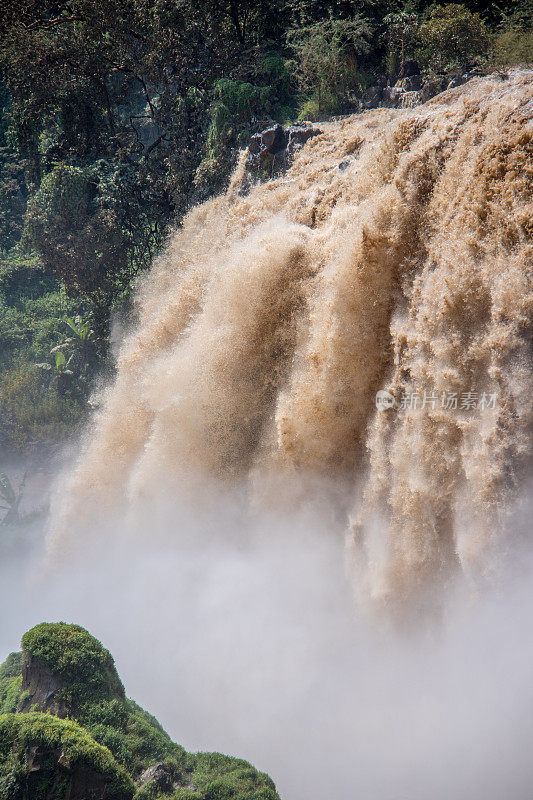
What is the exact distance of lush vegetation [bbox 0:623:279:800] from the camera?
6422 mm

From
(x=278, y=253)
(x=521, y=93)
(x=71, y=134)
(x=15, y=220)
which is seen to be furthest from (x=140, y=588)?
(x=15, y=220)

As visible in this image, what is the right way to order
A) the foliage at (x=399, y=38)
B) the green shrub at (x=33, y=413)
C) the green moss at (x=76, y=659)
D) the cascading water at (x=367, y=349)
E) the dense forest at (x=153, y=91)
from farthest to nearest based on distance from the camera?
the green shrub at (x=33, y=413) → the dense forest at (x=153, y=91) → the foliage at (x=399, y=38) → the green moss at (x=76, y=659) → the cascading water at (x=367, y=349)

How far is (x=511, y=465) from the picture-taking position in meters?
5.34

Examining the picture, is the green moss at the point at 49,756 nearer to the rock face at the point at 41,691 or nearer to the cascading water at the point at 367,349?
the rock face at the point at 41,691

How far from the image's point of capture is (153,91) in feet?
43.4

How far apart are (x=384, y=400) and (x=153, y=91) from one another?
10.2m

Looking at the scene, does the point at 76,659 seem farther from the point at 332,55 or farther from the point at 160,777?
the point at 332,55

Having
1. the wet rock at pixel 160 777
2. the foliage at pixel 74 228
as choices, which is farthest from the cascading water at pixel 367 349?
the wet rock at pixel 160 777

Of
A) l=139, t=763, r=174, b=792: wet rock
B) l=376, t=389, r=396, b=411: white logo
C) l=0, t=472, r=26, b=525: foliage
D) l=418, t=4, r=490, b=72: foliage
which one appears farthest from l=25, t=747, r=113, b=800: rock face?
l=418, t=4, r=490, b=72: foliage

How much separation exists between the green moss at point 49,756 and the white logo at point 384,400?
5.14 meters

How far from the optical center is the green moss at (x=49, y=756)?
6.29 meters

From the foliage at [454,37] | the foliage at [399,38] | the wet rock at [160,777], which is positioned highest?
the foliage at [399,38]

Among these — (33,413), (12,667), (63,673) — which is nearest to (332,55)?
(63,673)

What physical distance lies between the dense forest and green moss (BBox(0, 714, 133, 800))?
29.4 ft
